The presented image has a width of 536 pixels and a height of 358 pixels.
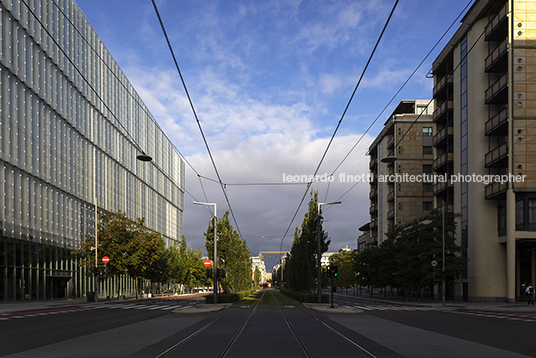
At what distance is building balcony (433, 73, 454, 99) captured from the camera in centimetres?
6192

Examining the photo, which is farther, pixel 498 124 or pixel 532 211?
pixel 498 124

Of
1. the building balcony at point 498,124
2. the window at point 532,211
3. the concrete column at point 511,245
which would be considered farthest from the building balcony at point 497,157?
the window at point 532,211

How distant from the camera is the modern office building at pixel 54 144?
45750 mm

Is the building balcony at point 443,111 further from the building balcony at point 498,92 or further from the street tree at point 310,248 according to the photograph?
the street tree at point 310,248

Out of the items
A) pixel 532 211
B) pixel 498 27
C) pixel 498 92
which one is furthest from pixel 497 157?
pixel 498 27

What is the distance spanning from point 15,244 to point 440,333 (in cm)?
3988

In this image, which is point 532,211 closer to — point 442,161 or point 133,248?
point 442,161

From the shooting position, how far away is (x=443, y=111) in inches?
2473

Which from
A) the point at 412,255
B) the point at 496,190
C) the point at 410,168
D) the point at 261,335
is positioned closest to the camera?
the point at 261,335

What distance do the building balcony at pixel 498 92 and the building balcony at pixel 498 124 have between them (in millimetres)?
1819

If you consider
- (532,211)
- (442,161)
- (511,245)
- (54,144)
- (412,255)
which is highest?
(54,144)

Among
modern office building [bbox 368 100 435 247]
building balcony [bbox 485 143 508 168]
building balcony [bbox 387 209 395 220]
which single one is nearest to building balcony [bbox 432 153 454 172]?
building balcony [bbox 485 143 508 168]

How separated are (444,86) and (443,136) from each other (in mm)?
6014

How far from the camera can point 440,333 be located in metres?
19.2
